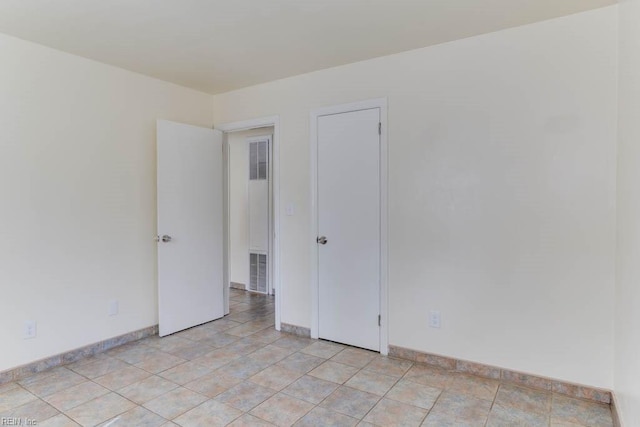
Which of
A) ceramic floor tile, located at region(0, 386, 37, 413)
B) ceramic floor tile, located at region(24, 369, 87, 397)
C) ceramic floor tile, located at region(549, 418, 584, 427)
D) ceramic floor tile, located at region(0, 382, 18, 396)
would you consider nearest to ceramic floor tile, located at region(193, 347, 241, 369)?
ceramic floor tile, located at region(24, 369, 87, 397)

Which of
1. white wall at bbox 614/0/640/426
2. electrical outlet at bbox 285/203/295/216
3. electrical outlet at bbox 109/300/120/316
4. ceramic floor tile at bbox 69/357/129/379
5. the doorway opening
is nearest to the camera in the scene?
white wall at bbox 614/0/640/426

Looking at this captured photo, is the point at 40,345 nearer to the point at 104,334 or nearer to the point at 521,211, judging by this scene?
the point at 104,334

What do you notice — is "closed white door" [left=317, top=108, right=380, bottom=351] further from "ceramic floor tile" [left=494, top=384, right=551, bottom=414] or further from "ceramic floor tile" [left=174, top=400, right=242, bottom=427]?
"ceramic floor tile" [left=174, top=400, right=242, bottom=427]

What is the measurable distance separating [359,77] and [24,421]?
10.6ft

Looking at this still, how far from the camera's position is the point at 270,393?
2.40 meters

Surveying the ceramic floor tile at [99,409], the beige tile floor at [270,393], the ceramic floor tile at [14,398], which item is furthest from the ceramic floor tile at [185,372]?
the ceramic floor tile at [14,398]

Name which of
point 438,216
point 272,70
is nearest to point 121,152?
point 272,70

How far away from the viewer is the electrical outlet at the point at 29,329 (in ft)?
8.69

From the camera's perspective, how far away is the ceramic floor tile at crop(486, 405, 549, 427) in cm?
205

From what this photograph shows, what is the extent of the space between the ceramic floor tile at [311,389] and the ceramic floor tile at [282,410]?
56 millimetres

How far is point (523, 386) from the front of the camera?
2.46m

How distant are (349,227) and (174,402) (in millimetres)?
1810

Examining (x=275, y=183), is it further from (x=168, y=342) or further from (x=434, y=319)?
(x=434, y=319)

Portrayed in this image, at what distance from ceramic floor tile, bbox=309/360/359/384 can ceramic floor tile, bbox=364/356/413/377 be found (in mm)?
144
